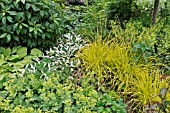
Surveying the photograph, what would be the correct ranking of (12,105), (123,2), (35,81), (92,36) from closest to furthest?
(12,105) < (35,81) < (92,36) < (123,2)

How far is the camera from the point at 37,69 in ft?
9.05

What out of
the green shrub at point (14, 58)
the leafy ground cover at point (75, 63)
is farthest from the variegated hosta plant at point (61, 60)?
the green shrub at point (14, 58)

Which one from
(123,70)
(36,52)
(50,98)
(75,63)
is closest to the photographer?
(50,98)

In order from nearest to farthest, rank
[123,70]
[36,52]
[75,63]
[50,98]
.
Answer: [50,98] < [123,70] < [75,63] < [36,52]

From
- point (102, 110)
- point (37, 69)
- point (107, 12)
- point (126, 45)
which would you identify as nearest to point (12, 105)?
point (37, 69)

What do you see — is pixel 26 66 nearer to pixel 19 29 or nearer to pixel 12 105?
pixel 19 29

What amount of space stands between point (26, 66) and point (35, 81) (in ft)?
1.16

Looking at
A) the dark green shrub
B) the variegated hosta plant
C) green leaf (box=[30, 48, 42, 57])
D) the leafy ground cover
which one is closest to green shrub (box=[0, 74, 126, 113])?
the leafy ground cover

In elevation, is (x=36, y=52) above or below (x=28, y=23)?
below

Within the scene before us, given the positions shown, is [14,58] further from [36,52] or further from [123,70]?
[123,70]

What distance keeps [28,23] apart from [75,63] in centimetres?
72

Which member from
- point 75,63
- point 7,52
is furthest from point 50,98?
point 7,52

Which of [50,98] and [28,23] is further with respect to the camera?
[28,23]

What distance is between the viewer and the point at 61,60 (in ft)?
9.80
